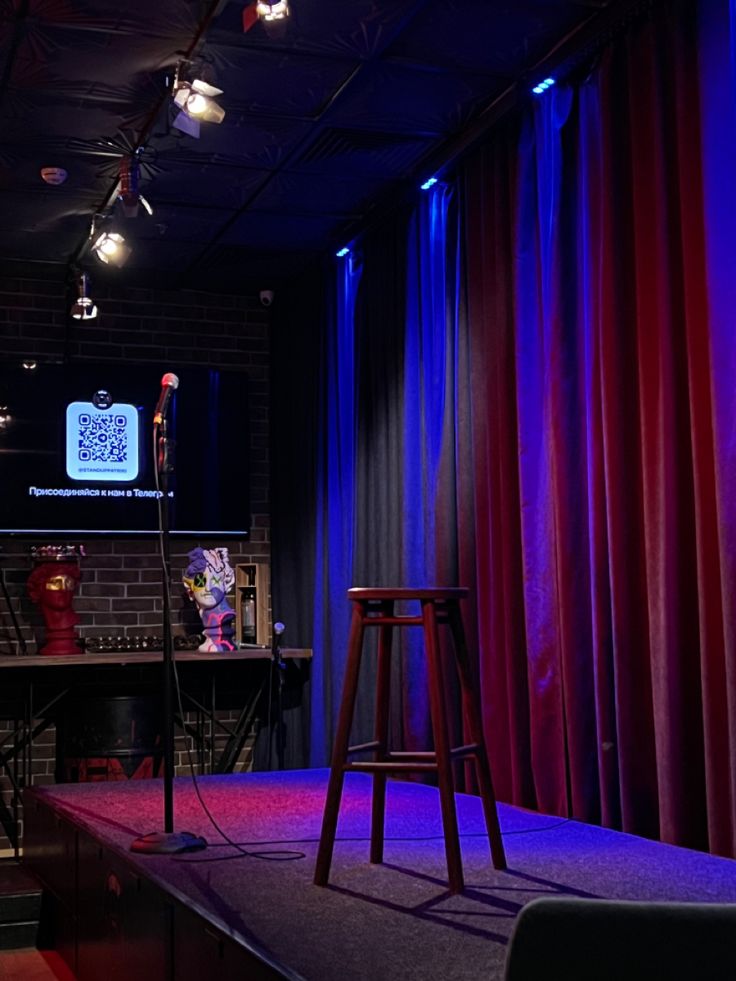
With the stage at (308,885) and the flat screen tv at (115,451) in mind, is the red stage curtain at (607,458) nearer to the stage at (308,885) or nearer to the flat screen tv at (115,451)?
the stage at (308,885)

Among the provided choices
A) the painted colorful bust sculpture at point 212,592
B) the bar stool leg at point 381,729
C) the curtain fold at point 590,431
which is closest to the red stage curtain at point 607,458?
the curtain fold at point 590,431

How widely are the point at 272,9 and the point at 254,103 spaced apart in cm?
88

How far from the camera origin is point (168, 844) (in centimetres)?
312

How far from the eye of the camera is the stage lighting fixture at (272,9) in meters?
3.23

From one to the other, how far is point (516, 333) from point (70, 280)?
2.75m

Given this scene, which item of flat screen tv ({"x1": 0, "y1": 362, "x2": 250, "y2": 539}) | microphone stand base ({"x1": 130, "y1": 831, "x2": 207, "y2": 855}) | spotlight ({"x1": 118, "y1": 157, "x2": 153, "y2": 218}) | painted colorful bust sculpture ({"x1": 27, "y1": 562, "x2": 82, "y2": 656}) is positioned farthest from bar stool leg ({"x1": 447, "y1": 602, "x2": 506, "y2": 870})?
flat screen tv ({"x1": 0, "y1": 362, "x2": 250, "y2": 539})

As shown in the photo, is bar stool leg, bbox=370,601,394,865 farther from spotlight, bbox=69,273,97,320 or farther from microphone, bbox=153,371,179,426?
spotlight, bbox=69,273,97,320

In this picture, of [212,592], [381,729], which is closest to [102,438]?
[212,592]

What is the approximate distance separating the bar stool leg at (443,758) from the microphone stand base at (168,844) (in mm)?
795

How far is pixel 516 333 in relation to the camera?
4109 mm

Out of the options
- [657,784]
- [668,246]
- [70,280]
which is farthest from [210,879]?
[70,280]

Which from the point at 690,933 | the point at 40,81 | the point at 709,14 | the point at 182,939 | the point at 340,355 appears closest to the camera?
the point at 690,933

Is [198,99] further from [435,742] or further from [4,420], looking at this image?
[4,420]

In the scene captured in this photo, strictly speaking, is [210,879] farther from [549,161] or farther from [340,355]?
[340,355]
